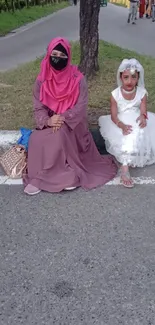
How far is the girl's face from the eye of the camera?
465 centimetres

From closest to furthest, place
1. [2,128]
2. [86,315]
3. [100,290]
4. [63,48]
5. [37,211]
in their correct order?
1. [86,315]
2. [100,290]
3. [37,211]
4. [63,48]
5. [2,128]

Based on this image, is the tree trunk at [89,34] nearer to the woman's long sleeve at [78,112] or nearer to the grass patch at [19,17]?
the woman's long sleeve at [78,112]

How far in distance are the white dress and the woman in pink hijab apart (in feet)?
0.53

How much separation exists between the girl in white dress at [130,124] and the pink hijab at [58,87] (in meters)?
0.44

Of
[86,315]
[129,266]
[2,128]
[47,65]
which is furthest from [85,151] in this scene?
[86,315]

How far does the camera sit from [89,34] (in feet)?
22.5

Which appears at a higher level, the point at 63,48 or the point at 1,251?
the point at 63,48

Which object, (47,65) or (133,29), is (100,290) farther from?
(133,29)

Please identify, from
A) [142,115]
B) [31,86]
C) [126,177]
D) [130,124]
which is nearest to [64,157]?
[126,177]

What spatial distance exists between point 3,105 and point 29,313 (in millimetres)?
3862

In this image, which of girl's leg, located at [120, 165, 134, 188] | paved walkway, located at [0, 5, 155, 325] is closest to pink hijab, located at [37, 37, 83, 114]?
girl's leg, located at [120, 165, 134, 188]

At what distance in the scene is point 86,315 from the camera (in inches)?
108

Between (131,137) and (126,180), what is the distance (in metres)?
0.46

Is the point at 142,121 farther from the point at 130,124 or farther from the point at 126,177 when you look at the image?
the point at 126,177
